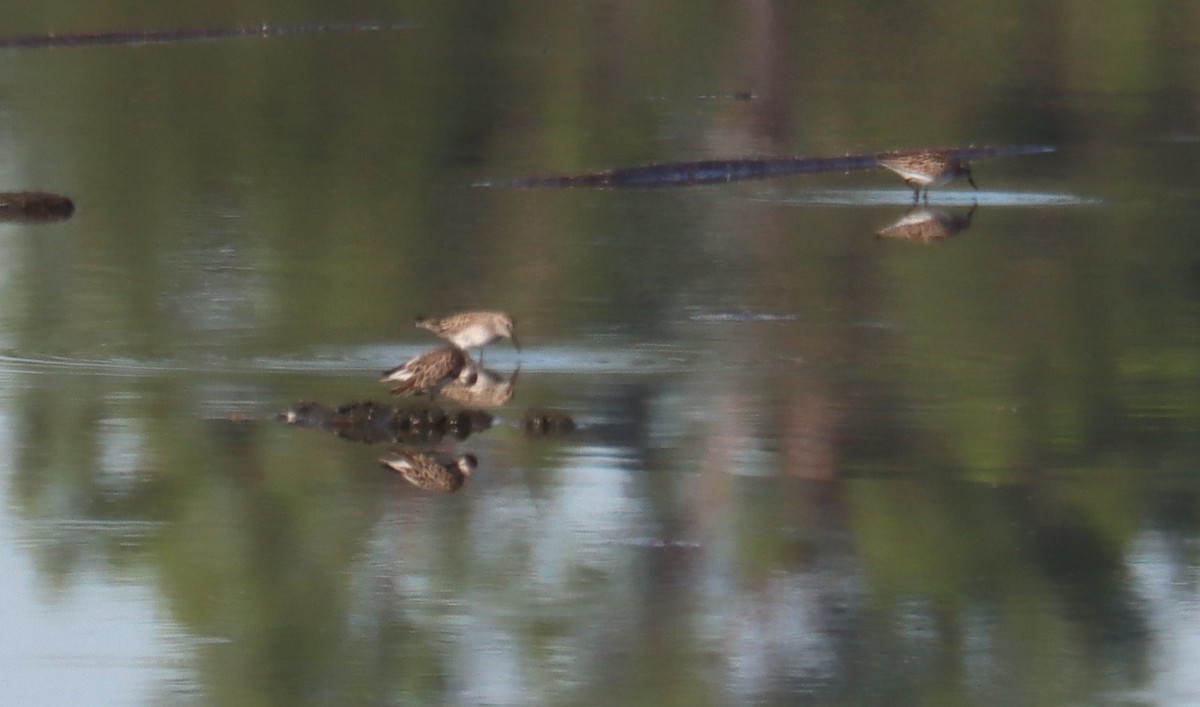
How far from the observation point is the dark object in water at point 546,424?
961 cm

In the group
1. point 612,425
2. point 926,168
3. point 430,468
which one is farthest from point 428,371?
point 926,168

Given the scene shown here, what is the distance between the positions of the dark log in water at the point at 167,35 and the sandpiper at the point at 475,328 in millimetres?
17925

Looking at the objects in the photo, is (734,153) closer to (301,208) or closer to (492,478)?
(301,208)

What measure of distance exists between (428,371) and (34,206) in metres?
6.68

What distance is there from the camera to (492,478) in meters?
8.99

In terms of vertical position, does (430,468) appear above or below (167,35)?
below

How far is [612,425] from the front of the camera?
382 inches

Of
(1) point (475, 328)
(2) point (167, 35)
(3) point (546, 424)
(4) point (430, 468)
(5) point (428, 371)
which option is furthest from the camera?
(2) point (167, 35)

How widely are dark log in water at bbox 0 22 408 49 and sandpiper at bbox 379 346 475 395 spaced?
61.5ft

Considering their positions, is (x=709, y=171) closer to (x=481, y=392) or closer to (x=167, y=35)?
(x=481, y=392)

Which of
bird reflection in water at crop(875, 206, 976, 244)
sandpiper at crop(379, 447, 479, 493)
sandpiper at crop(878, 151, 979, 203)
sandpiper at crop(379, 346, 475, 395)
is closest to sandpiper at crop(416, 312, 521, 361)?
sandpiper at crop(379, 346, 475, 395)

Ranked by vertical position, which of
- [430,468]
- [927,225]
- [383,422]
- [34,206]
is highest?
[34,206]

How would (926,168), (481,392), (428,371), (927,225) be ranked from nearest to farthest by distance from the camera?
1. (428,371)
2. (481,392)
3. (927,225)
4. (926,168)

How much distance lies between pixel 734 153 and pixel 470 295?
6.38 meters
